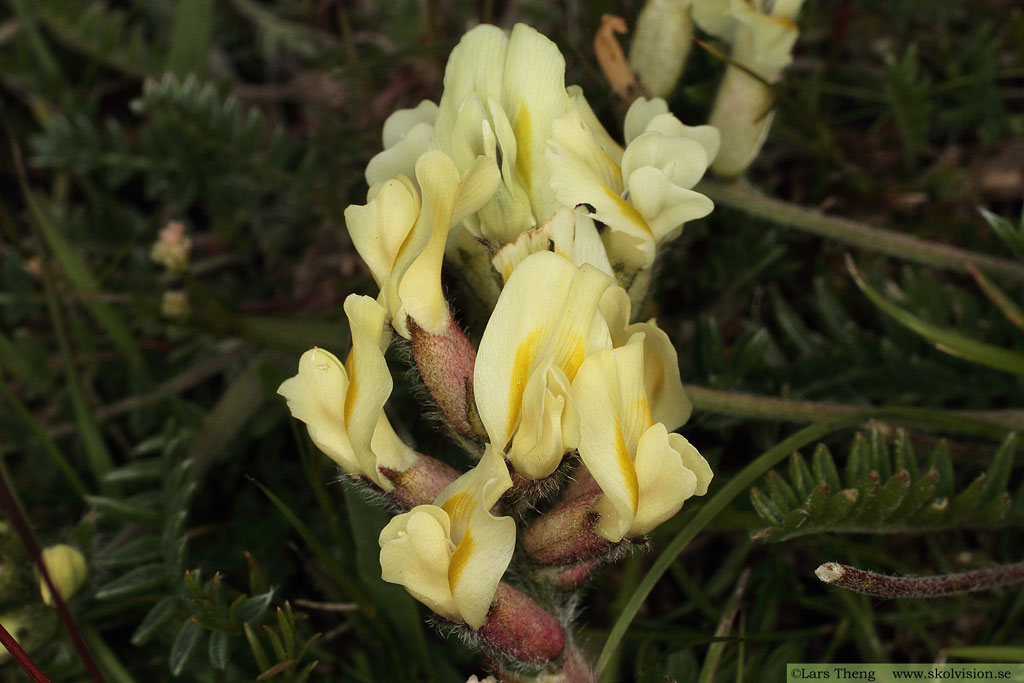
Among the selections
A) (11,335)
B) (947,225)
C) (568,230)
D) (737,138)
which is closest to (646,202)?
(568,230)

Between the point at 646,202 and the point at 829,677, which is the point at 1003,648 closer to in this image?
the point at 829,677

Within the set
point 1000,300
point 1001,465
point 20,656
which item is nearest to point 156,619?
point 20,656

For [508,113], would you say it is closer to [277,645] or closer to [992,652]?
[277,645]

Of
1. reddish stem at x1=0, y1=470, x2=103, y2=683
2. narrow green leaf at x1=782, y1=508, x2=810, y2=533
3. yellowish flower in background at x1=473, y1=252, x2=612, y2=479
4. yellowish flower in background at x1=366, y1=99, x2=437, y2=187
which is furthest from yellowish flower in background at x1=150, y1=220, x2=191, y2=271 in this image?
narrow green leaf at x1=782, y1=508, x2=810, y2=533

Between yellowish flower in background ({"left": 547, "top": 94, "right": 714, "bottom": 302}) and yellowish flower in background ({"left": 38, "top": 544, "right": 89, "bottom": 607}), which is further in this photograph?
yellowish flower in background ({"left": 38, "top": 544, "right": 89, "bottom": 607})

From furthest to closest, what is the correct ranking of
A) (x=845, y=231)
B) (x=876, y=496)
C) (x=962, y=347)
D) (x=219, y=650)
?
(x=845, y=231) < (x=962, y=347) < (x=219, y=650) < (x=876, y=496)

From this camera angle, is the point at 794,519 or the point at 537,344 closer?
the point at 537,344

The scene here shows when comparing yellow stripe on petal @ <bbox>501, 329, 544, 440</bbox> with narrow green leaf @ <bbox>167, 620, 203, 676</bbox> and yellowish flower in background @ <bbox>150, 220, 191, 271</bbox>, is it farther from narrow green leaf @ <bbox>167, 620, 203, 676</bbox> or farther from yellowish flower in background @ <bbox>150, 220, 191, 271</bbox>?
yellowish flower in background @ <bbox>150, 220, 191, 271</bbox>
